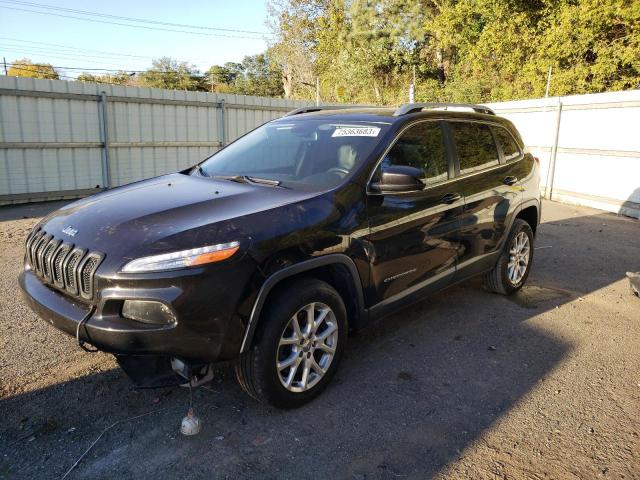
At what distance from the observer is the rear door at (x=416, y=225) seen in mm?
3479

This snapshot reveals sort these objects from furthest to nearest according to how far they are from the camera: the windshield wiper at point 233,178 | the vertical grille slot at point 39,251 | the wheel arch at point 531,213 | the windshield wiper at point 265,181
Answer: the wheel arch at point 531,213 < the windshield wiper at point 233,178 < the windshield wiper at point 265,181 < the vertical grille slot at point 39,251

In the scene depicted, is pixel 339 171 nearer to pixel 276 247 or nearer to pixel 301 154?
pixel 301 154

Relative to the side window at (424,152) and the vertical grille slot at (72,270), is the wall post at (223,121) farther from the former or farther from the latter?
the vertical grille slot at (72,270)

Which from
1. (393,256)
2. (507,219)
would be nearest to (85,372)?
(393,256)

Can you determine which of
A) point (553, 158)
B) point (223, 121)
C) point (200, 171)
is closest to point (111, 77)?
point (223, 121)

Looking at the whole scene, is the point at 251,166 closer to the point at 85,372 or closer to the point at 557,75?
the point at 85,372

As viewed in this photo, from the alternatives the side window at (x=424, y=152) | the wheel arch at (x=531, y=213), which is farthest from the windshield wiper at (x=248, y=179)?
the wheel arch at (x=531, y=213)

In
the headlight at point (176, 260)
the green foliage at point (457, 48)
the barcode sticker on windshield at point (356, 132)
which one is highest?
the green foliage at point (457, 48)

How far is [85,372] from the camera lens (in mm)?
3488

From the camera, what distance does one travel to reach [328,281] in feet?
10.8

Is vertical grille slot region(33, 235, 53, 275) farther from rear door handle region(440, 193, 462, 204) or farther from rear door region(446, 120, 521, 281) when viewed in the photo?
rear door region(446, 120, 521, 281)

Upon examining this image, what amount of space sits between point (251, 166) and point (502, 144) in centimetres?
258

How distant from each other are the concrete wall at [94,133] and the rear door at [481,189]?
863cm

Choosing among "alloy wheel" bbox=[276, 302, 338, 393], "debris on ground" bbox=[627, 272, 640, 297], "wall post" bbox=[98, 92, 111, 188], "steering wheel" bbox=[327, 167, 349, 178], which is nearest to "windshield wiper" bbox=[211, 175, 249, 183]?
"steering wheel" bbox=[327, 167, 349, 178]
